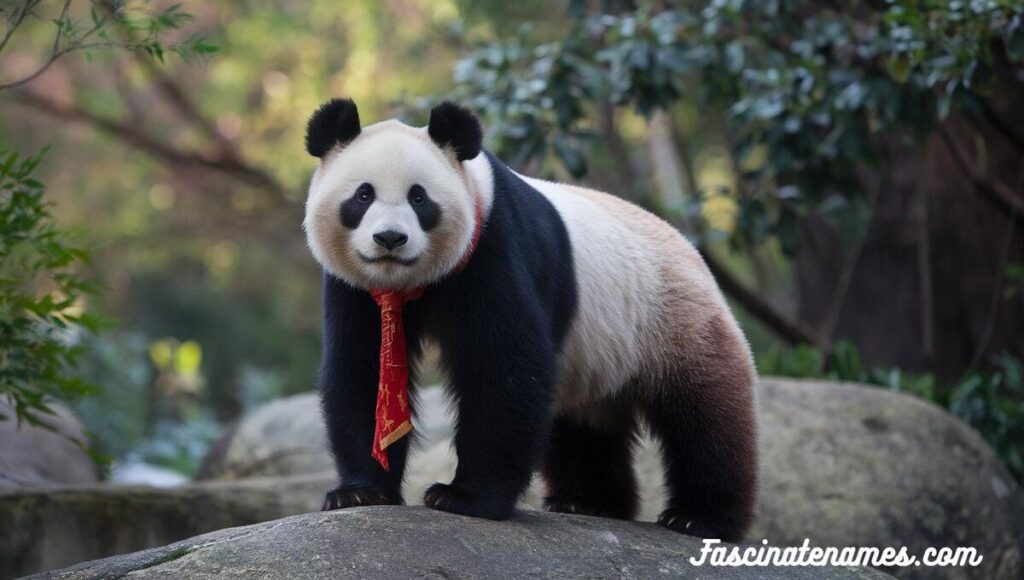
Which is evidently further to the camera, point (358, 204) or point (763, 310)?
point (763, 310)

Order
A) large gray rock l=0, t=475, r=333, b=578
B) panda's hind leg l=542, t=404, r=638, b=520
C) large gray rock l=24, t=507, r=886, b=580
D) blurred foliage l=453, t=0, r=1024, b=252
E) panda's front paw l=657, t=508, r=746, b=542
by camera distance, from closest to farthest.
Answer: large gray rock l=24, t=507, r=886, b=580 → panda's front paw l=657, t=508, r=746, b=542 → panda's hind leg l=542, t=404, r=638, b=520 → large gray rock l=0, t=475, r=333, b=578 → blurred foliage l=453, t=0, r=1024, b=252

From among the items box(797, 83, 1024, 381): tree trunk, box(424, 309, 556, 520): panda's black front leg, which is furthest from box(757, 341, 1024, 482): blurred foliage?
box(424, 309, 556, 520): panda's black front leg

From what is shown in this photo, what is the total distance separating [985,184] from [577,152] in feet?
8.76

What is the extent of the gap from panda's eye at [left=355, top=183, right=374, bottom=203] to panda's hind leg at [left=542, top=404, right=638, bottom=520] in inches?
67.3

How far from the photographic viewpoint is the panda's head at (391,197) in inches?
145

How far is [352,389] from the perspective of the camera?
4.06 metres

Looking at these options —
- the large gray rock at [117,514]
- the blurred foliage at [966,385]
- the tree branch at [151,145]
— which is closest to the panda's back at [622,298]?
the large gray rock at [117,514]

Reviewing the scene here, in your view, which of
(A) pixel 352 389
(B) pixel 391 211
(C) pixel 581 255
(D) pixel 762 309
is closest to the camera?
(B) pixel 391 211

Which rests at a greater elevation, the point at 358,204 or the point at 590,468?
the point at 358,204

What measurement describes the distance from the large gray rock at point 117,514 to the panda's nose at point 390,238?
2710mm

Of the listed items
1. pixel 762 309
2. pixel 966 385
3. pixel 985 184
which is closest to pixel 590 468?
pixel 966 385

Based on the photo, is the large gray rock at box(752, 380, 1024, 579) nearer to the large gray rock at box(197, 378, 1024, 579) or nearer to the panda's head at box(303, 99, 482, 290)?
the large gray rock at box(197, 378, 1024, 579)

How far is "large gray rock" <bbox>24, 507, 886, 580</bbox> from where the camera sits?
3428 mm

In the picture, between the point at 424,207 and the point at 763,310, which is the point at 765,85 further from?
the point at 424,207
